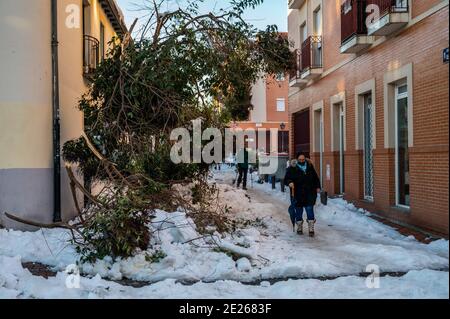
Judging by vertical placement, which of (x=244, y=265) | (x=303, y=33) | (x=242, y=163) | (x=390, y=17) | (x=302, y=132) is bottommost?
(x=244, y=265)

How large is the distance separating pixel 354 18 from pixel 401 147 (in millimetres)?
3509

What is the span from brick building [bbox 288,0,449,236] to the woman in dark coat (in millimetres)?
1941

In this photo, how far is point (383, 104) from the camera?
11352mm

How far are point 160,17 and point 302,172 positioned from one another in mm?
4133

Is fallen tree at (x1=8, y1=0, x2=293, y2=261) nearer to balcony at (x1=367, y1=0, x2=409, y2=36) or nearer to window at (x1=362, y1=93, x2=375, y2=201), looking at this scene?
balcony at (x1=367, y1=0, x2=409, y2=36)

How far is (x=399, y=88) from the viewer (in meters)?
11.0

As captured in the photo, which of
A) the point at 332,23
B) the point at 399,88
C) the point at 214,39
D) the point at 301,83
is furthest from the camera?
the point at 301,83

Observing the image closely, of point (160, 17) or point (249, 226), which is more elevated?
point (160, 17)

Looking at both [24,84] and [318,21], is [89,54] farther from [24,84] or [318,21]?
[318,21]

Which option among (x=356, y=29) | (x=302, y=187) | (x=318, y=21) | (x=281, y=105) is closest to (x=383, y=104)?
(x=356, y=29)

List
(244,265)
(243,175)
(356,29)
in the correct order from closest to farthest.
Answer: (244,265), (356,29), (243,175)

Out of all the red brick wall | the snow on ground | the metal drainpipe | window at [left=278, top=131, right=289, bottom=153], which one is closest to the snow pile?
the snow on ground

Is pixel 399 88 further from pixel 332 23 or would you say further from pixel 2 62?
pixel 2 62

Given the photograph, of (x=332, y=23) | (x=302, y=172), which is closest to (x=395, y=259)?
(x=302, y=172)
